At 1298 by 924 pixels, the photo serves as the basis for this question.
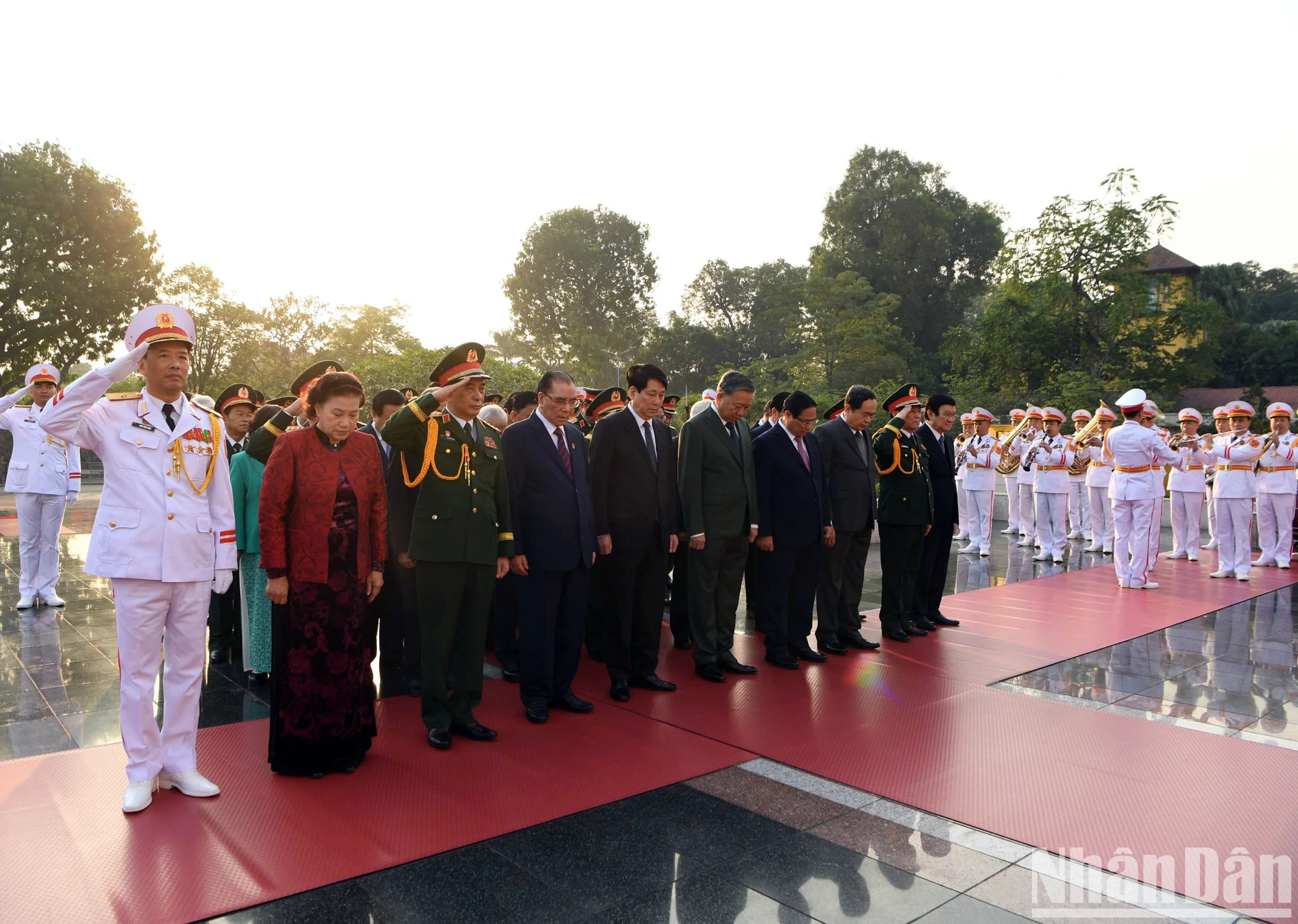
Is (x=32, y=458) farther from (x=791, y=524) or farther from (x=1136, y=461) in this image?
(x=1136, y=461)

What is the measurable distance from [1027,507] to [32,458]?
12593 mm

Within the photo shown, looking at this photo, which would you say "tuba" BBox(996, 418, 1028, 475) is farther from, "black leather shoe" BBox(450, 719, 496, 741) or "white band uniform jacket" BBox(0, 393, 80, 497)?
"white band uniform jacket" BBox(0, 393, 80, 497)

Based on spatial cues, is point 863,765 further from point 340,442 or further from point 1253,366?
point 1253,366

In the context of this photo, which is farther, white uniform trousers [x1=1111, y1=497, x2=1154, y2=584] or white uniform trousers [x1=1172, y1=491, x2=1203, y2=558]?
white uniform trousers [x1=1172, y1=491, x2=1203, y2=558]

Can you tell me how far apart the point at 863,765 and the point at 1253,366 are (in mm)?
37635

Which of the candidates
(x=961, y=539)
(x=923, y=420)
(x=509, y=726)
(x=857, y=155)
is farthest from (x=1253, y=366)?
(x=509, y=726)

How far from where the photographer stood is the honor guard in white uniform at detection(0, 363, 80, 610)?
297 inches

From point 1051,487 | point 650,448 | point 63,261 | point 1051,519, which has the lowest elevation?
point 1051,519

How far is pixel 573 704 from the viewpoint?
4.86 meters

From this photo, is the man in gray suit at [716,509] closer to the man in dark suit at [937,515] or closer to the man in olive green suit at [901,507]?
the man in olive green suit at [901,507]

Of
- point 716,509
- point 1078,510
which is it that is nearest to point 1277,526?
point 1078,510

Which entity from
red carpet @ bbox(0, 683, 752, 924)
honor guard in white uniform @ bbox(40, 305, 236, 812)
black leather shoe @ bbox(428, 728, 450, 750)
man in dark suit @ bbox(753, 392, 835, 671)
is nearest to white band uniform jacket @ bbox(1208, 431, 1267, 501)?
man in dark suit @ bbox(753, 392, 835, 671)

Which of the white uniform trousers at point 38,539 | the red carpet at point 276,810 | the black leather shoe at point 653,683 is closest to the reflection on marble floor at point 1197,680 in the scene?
the black leather shoe at point 653,683

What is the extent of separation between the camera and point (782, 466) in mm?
5906
